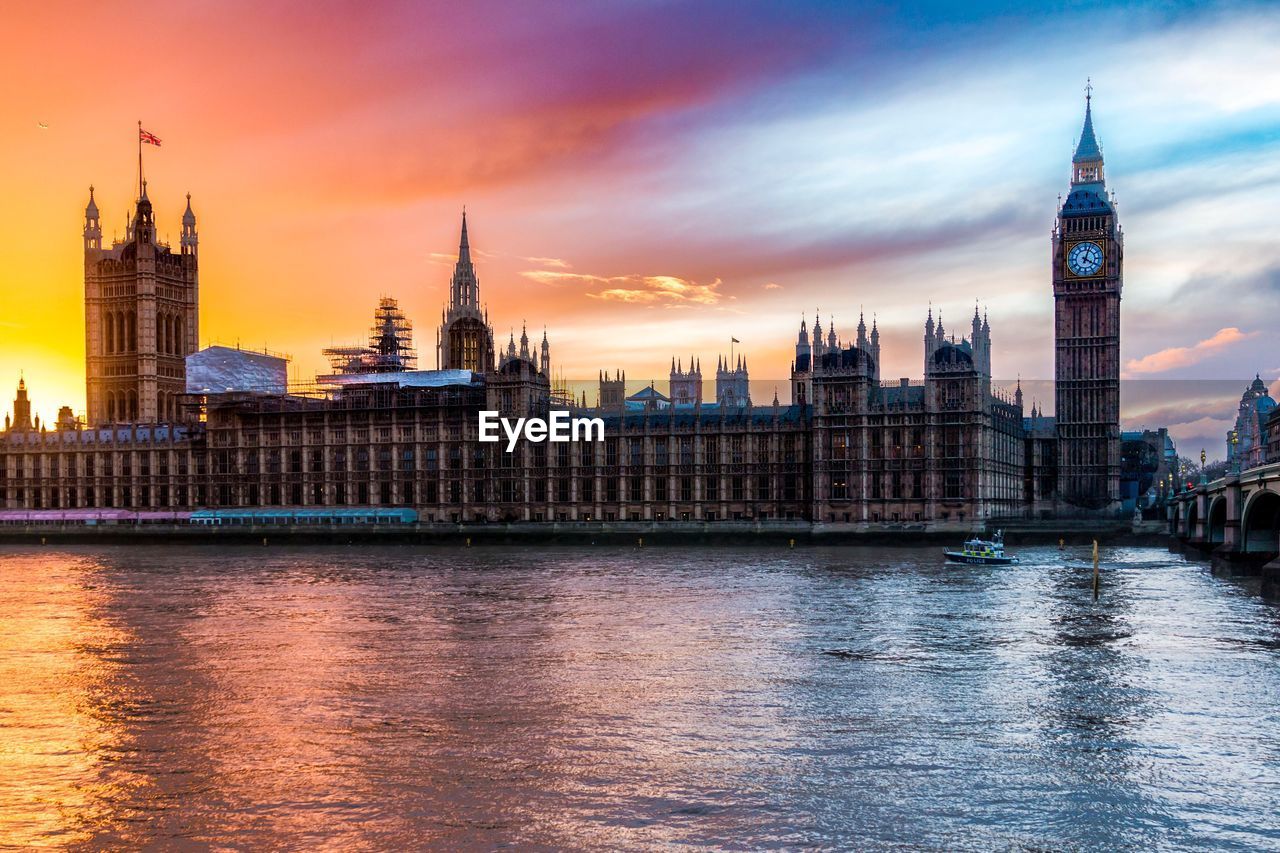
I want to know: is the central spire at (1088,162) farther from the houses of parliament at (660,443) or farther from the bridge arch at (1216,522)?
the bridge arch at (1216,522)

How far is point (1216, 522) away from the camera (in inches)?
3713

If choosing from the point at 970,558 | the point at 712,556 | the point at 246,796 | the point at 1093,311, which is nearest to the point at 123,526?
the point at 712,556

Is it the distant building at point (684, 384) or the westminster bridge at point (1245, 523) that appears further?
the distant building at point (684, 384)

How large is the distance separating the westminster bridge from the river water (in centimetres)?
716

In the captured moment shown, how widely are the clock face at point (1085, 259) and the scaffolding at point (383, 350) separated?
292ft

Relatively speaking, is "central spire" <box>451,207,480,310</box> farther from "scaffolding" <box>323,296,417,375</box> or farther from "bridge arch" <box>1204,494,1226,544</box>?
"bridge arch" <box>1204,494,1226,544</box>

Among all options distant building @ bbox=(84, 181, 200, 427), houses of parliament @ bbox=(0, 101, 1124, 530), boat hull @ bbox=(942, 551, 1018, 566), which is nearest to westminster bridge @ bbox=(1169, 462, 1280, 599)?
boat hull @ bbox=(942, 551, 1018, 566)

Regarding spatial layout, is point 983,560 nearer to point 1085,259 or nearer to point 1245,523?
point 1245,523

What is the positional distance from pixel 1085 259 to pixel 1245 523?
236 feet

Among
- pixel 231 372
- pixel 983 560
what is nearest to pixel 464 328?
pixel 231 372

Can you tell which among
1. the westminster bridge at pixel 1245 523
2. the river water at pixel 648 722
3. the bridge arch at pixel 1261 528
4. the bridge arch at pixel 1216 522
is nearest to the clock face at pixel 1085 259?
the bridge arch at pixel 1216 522

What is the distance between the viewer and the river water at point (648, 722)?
23734mm

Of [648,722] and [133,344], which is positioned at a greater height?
[133,344]

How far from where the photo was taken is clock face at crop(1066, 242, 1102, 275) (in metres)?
143
